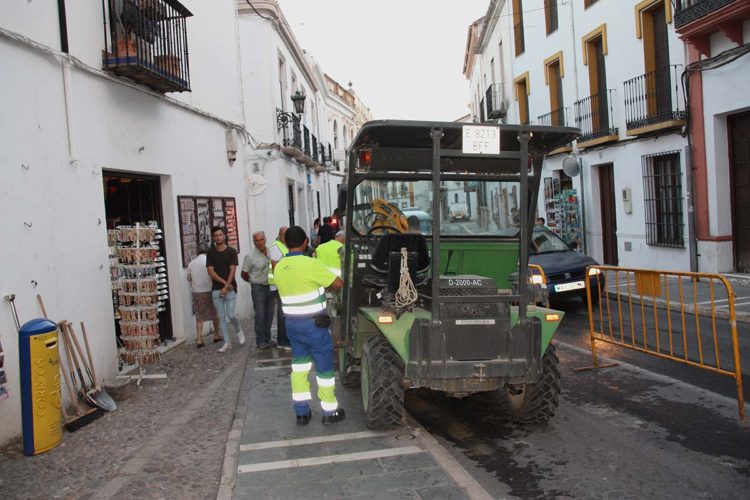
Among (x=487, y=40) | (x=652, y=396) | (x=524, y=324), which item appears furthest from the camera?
(x=487, y=40)

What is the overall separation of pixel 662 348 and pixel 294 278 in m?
4.71

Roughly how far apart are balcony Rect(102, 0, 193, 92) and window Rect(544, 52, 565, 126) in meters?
13.7

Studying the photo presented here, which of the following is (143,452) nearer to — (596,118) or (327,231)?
(327,231)

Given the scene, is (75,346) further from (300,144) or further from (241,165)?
(300,144)

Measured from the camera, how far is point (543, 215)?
2166 centimetres

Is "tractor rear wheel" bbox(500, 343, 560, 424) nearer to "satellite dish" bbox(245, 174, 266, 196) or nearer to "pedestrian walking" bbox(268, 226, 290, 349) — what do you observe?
"pedestrian walking" bbox(268, 226, 290, 349)

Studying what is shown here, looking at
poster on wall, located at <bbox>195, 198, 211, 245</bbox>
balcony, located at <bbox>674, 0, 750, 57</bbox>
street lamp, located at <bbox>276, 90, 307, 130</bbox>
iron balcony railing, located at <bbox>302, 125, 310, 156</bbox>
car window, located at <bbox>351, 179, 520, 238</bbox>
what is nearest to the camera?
car window, located at <bbox>351, 179, 520, 238</bbox>

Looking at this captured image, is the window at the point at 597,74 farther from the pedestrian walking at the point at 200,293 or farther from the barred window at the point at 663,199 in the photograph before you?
the pedestrian walking at the point at 200,293

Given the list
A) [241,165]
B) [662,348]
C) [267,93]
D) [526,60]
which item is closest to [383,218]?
[662,348]

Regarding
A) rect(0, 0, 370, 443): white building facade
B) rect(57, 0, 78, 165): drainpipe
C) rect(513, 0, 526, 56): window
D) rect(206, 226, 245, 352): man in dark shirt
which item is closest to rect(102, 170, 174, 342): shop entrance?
rect(0, 0, 370, 443): white building facade

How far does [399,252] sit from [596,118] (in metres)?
13.7

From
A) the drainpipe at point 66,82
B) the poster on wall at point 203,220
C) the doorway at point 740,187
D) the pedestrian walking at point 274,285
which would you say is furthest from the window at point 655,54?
the drainpipe at point 66,82

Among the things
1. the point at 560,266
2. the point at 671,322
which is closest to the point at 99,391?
the point at 671,322

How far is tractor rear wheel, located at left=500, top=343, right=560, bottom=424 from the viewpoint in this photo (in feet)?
16.4
